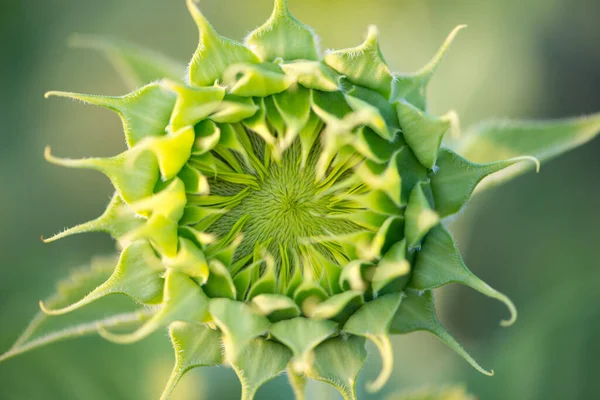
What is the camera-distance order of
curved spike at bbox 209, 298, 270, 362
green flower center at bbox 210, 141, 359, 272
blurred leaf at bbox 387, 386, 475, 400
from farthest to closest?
blurred leaf at bbox 387, 386, 475, 400
green flower center at bbox 210, 141, 359, 272
curved spike at bbox 209, 298, 270, 362

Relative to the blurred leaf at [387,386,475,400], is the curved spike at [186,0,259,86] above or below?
above

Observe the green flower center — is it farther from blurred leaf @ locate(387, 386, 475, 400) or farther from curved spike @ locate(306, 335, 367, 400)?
blurred leaf @ locate(387, 386, 475, 400)

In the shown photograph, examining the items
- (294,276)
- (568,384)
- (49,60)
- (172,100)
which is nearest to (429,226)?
(294,276)

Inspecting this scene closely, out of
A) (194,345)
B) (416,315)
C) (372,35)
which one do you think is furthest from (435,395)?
(372,35)

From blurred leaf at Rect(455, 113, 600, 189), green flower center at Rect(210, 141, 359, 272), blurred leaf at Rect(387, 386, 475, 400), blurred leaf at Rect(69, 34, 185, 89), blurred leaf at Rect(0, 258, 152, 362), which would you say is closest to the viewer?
green flower center at Rect(210, 141, 359, 272)

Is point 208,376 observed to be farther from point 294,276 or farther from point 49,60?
point 49,60

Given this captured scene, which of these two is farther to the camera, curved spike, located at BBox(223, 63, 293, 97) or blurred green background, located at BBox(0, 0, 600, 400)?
blurred green background, located at BBox(0, 0, 600, 400)

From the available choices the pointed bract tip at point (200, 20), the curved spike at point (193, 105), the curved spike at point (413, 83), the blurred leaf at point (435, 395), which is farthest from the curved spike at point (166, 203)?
the blurred leaf at point (435, 395)

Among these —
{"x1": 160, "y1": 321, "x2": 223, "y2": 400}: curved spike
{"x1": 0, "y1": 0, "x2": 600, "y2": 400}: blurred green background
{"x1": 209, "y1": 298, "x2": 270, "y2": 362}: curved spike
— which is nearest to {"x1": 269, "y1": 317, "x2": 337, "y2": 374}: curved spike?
{"x1": 209, "y1": 298, "x2": 270, "y2": 362}: curved spike
